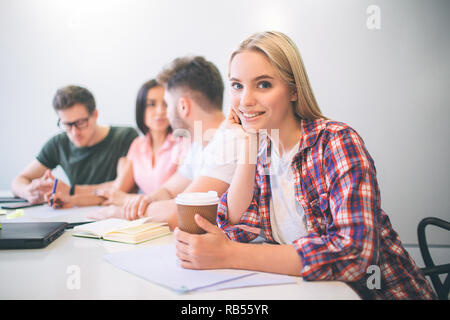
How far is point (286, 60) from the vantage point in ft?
3.21

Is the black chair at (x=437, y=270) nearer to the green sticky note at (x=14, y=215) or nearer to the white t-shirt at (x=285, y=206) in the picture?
the white t-shirt at (x=285, y=206)

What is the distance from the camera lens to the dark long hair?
2.52 m

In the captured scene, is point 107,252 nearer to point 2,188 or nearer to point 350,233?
point 350,233

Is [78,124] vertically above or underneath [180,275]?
above

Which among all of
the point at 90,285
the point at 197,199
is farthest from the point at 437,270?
the point at 90,285

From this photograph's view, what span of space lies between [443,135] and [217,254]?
2.10 metres

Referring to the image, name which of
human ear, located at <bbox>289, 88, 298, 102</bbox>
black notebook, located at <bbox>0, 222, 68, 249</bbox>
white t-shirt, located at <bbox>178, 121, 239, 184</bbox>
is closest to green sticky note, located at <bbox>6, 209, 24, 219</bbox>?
black notebook, located at <bbox>0, 222, 68, 249</bbox>

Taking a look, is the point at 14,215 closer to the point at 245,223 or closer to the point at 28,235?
the point at 28,235

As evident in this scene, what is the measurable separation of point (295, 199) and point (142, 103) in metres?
1.89

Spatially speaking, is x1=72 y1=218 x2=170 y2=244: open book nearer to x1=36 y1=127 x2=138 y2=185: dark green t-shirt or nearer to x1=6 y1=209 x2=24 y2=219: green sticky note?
x1=6 y1=209 x2=24 y2=219: green sticky note

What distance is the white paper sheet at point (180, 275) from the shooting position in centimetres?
67

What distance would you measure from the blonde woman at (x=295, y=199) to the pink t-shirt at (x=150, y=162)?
45.5 inches

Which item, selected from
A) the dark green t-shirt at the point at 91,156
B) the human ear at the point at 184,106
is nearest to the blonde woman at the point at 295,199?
the human ear at the point at 184,106
